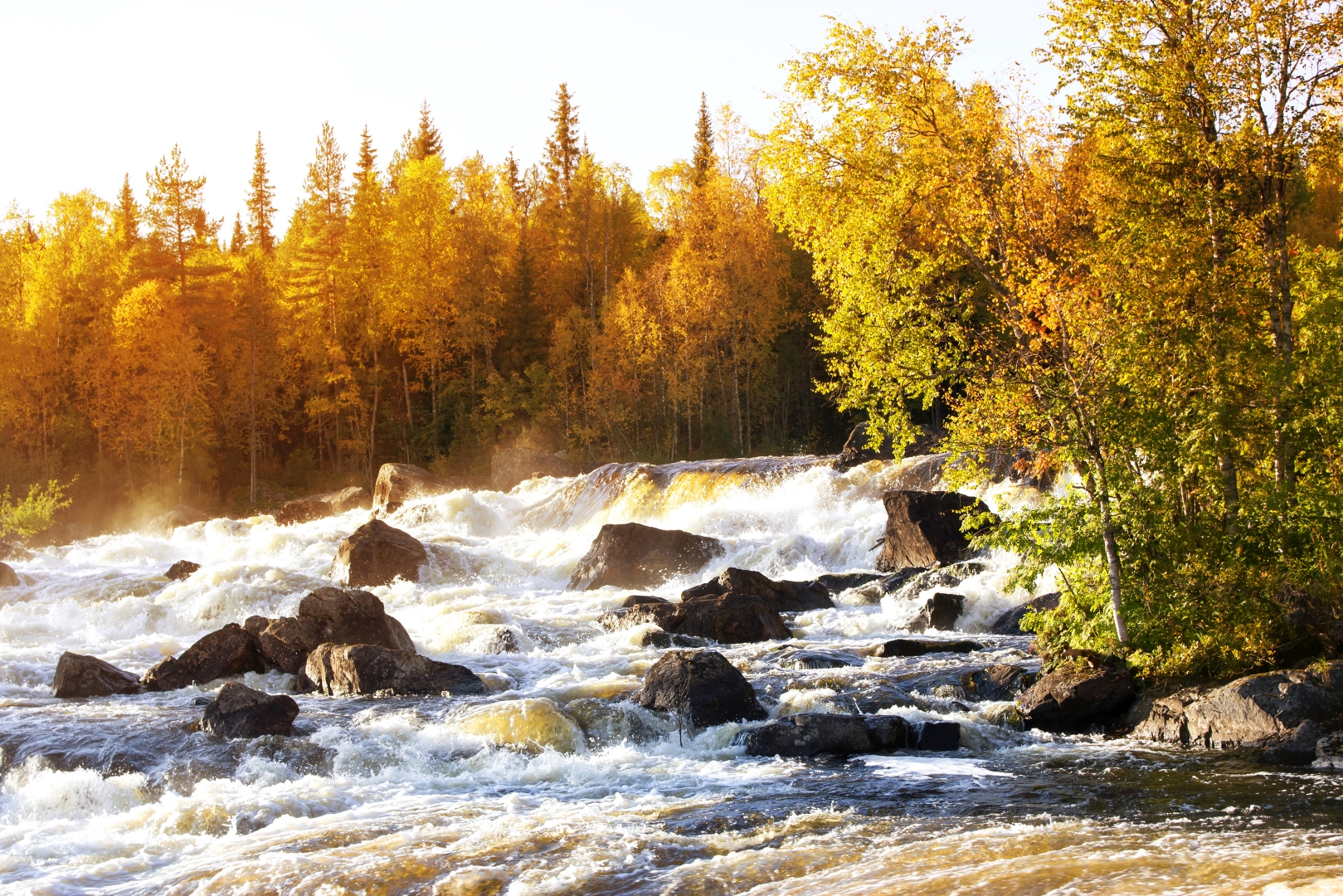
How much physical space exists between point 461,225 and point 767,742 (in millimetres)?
39208

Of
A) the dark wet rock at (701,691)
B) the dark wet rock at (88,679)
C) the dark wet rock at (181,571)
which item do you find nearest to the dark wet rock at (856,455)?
the dark wet rock at (701,691)

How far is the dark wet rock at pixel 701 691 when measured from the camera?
12125 millimetres

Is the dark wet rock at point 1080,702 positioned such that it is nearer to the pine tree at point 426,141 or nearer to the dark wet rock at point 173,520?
the dark wet rock at point 173,520

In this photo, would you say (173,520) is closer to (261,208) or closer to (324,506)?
(324,506)

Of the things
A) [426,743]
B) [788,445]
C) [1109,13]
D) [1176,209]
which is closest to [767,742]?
[426,743]

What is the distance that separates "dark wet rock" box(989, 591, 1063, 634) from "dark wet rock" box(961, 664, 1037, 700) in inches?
138

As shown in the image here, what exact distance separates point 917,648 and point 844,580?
5.93 m

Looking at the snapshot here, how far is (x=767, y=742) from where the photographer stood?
11.2 m

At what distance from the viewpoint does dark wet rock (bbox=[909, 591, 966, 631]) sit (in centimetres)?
1786

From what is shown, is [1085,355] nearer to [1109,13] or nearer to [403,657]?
[1109,13]

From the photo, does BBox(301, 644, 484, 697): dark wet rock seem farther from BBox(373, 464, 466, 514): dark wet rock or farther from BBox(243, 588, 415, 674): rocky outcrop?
BBox(373, 464, 466, 514): dark wet rock

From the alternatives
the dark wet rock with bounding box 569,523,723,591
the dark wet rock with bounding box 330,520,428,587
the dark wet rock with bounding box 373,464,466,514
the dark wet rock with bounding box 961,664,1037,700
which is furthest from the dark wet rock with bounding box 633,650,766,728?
the dark wet rock with bounding box 373,464,466,514

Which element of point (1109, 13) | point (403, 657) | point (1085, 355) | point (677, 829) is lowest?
point (677, 829)

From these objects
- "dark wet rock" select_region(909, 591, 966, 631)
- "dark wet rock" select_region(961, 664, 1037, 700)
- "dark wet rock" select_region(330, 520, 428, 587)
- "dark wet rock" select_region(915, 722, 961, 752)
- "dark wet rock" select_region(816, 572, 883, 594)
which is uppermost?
"dark wet rock" select_region(330, 520, 428, 587)
